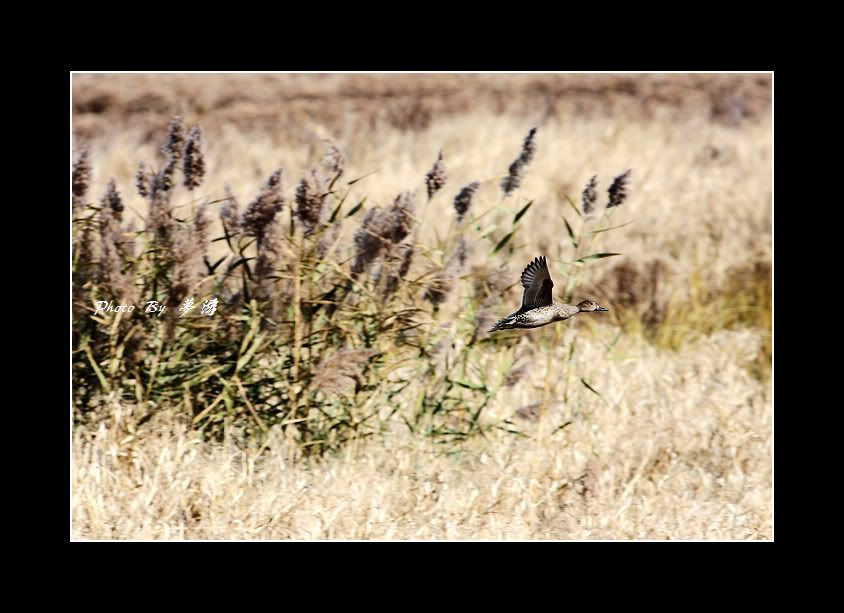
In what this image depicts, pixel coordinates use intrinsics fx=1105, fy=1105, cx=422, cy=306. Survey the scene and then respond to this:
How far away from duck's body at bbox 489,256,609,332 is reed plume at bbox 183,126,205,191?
119cm

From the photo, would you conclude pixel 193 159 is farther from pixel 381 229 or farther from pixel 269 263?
pixel 381 229

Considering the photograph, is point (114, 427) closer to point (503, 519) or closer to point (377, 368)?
point (377, 368)

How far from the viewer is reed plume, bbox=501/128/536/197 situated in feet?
12.6

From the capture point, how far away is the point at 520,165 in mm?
3902

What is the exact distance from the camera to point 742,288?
20.5 feet

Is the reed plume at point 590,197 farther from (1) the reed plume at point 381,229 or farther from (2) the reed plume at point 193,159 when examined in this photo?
(2) the reed plume at point 193,159

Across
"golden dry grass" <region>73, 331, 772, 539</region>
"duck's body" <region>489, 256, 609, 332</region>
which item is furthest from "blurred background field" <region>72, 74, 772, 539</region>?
"duck's body" <region>489, 256, 609, 332</region>

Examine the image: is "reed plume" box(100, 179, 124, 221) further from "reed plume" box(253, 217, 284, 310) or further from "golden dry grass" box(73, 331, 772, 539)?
"golden dry grass" box(73, 331, 772, 539)

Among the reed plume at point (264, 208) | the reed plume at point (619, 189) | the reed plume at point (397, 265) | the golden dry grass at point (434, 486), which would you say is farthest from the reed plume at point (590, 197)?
the reed plume at point (264, 208)

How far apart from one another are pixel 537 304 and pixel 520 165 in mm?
708

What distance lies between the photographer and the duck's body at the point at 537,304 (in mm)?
3352

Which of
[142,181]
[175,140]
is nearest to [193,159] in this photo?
[175,140]

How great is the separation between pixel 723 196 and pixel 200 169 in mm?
4464

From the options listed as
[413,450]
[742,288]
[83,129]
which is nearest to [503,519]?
[413,450]
